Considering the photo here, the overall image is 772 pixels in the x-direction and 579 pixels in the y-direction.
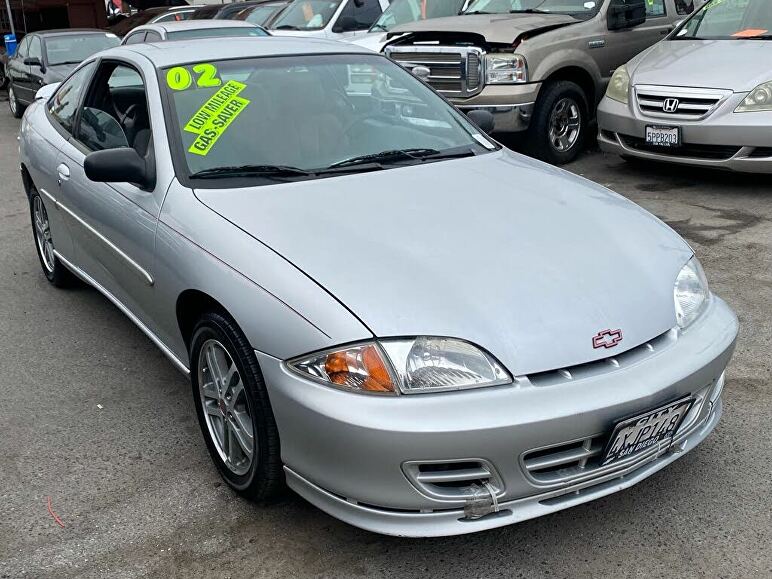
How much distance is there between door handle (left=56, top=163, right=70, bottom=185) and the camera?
433 cm

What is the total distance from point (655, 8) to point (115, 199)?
712cm

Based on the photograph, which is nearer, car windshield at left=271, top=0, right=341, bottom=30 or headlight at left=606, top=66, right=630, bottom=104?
Answer: headlight at left=606, top=66, right=630, bottom=104

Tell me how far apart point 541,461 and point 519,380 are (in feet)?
0.79

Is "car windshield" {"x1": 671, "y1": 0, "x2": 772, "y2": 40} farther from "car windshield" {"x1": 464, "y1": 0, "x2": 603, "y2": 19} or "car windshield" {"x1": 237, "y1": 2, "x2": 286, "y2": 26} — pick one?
"car windshield" {"x1": 237, "y1": 2, "x2": 286, "y2": 26}

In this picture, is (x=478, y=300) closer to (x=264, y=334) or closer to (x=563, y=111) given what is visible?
(x=264, y=334)

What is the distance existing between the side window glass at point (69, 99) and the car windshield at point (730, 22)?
5.30 m

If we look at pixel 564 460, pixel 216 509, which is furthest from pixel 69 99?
pixel 564 460

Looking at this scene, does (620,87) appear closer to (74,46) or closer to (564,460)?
(564,460)

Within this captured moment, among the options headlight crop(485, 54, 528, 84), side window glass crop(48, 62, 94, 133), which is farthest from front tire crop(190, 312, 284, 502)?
headlight crop(485, 54, 528, 84)

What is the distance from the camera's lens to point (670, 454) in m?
2.79

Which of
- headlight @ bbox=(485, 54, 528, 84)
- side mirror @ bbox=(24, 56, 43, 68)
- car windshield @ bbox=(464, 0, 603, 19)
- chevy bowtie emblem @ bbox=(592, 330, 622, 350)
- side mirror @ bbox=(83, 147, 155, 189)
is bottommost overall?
side mirror @ bbox=(24, 56, 43, 68)

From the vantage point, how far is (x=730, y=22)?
7.48 metres

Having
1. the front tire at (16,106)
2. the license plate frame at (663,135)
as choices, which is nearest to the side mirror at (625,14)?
the license plate frame at (663,135)

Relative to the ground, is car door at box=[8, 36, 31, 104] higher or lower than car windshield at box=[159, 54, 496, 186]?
lower
